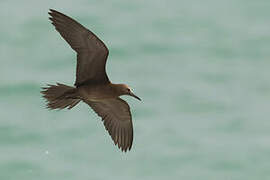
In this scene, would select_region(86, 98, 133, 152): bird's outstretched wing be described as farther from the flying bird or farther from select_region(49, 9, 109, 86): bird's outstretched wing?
select_region(49, 9, 109, 86): bird's outstretched wing

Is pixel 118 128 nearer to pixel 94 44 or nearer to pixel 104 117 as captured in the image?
pixel 104 117

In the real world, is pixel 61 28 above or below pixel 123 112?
above

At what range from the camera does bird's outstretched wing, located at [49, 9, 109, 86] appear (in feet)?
49.4

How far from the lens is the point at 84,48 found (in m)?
15.3

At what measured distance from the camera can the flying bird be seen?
15.1m

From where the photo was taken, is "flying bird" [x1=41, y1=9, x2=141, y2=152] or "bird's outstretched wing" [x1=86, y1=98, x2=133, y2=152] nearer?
"flying bird" [x1=41, y1=9, x2=141, y2=152]

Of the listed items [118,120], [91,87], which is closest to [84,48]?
[91,87]

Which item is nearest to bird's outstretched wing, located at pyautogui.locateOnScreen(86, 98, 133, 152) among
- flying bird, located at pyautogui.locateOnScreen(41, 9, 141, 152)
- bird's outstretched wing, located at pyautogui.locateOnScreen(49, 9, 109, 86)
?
flying bird, located at pyautogui.locateOnScreen(41, 9, 141, 152)

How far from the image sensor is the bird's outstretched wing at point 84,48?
1506 centimetres

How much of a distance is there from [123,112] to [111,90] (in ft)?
2.74

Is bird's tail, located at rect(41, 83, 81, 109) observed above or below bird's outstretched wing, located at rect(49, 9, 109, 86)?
below

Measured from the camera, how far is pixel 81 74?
1565cm

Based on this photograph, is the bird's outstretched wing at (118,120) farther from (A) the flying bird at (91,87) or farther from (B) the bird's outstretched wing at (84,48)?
(B) the bird's outstretched wing at (84,48)

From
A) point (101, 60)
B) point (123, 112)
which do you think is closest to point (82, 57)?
point (101, 60)
